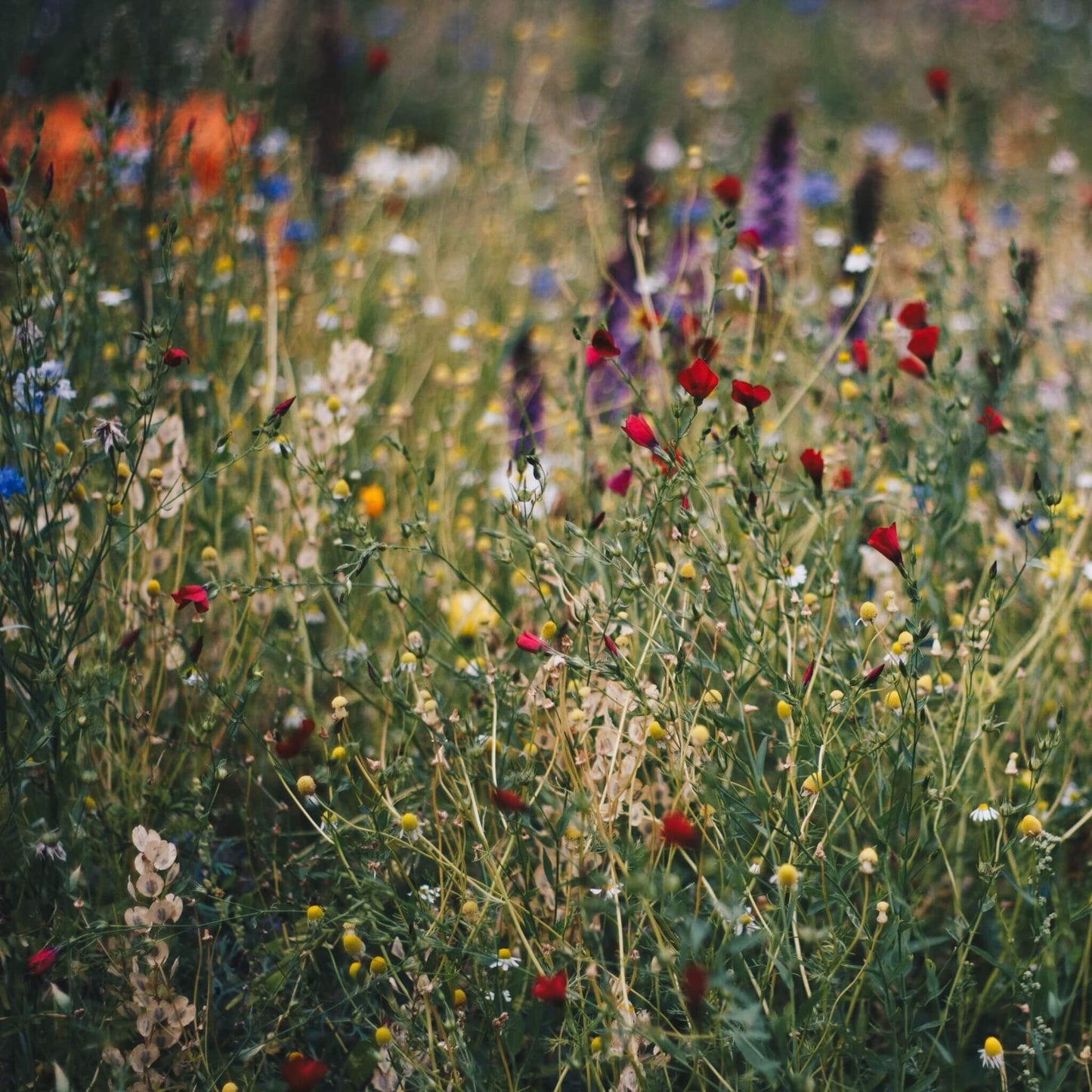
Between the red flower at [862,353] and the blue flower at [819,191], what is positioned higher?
the blue flower at [819,191]

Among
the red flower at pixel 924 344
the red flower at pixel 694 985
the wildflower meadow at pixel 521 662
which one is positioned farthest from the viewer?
the red flower at pixel 924 344

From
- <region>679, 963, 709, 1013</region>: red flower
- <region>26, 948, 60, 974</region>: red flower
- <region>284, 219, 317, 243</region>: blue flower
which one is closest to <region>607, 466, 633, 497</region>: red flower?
<region>679, 963, 709, 1013</region>: red flower

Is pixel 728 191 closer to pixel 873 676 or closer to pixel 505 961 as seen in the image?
pixel 873 676

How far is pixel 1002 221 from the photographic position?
4.05m

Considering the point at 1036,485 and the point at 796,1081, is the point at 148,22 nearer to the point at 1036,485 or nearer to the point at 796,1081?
the point at 1036,485

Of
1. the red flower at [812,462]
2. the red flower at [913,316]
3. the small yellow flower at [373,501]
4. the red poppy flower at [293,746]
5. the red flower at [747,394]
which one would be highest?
the red flower at [913,316]

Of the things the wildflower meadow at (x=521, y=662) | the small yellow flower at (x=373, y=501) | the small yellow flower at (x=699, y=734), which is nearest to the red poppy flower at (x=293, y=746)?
the wildflower meadow at (x=521, y=662)

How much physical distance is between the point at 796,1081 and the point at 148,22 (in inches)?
103

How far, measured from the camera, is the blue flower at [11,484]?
1429mm

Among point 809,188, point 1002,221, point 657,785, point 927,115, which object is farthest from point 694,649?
point 927,115

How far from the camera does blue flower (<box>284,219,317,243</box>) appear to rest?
122 inches

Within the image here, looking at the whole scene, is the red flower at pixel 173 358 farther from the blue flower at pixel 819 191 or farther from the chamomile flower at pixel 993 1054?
the blue flower at pixel 819 191

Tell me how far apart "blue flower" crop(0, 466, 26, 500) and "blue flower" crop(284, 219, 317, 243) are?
6.01ft

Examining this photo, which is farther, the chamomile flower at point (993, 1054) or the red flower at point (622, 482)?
the red flower at point (622, 482)
